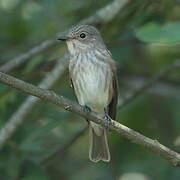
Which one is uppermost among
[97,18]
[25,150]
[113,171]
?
[97,18]

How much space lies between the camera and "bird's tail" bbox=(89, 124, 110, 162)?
507cm

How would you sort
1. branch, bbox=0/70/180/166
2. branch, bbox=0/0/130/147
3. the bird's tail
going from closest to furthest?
branch, bbox=0/70/180/166
branch, bbox=0/0/130/147
the bird's tail

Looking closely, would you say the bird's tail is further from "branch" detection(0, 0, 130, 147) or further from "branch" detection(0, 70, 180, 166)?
"branch" detection(0, 70, 180, 166)

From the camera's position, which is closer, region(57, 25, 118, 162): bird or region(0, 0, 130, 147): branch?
region(0, 0, 130, 147): branch

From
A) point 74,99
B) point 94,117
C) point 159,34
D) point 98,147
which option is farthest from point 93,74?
point 94,117

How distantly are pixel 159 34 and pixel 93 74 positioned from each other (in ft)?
3.10

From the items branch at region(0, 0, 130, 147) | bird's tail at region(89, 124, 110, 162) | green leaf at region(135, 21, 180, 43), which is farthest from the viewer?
bird's tail at region(89, 124, 110, 162)

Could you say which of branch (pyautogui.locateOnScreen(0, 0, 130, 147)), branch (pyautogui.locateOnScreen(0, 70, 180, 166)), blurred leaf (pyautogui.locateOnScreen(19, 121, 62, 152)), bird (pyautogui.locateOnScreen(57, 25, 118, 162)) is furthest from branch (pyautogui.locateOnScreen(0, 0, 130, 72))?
branch (pyautogui.locateOnScreen(0, 70, 180, 166))

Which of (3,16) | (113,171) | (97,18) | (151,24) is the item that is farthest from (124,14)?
(113,171)

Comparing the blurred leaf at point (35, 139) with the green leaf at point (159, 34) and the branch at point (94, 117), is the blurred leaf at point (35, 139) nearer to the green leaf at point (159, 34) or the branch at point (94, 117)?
the branch at point (94, 117)

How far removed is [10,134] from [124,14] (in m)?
1.95

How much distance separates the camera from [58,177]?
222 inches

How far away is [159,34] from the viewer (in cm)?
423

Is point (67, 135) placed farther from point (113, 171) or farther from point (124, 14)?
point (124, 14)
